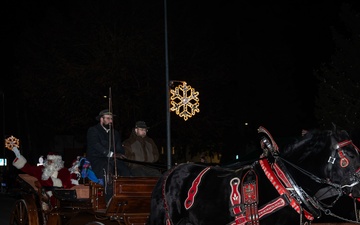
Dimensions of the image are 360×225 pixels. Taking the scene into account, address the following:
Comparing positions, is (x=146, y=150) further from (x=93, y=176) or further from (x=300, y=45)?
(x=300, y=45)

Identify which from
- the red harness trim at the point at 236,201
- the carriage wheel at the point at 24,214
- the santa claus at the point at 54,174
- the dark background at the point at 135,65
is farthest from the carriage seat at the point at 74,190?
the dark background at the point at 135,65

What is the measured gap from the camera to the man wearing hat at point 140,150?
371 inches

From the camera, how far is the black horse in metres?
6.18

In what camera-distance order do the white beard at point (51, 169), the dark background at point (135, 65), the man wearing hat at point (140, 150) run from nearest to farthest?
the man wearing hat at point (140, 150) → the white beard at point (51, 169) → the dark background at point (135, 65)

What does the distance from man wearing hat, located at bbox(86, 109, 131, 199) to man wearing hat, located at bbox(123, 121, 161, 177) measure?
18 centimetres

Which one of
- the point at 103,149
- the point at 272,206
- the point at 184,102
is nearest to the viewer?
the point at 272,206

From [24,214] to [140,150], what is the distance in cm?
266

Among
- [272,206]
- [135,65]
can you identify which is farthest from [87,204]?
[135,65]

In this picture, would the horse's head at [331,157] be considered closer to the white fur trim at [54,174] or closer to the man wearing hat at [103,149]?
the man wearing hat at [103,149]

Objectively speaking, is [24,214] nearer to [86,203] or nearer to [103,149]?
[86,203]

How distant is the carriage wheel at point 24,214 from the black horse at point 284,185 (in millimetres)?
3674

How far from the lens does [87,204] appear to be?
927 cm

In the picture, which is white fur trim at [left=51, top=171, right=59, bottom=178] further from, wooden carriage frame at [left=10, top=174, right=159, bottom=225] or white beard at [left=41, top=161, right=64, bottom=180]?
wooden carriage frame at [left=10, top=174, right=159, bottom=225]

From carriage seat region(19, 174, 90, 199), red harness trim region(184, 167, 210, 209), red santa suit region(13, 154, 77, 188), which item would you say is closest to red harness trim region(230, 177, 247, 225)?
red harness trim region(184, 167, 210, 209)
